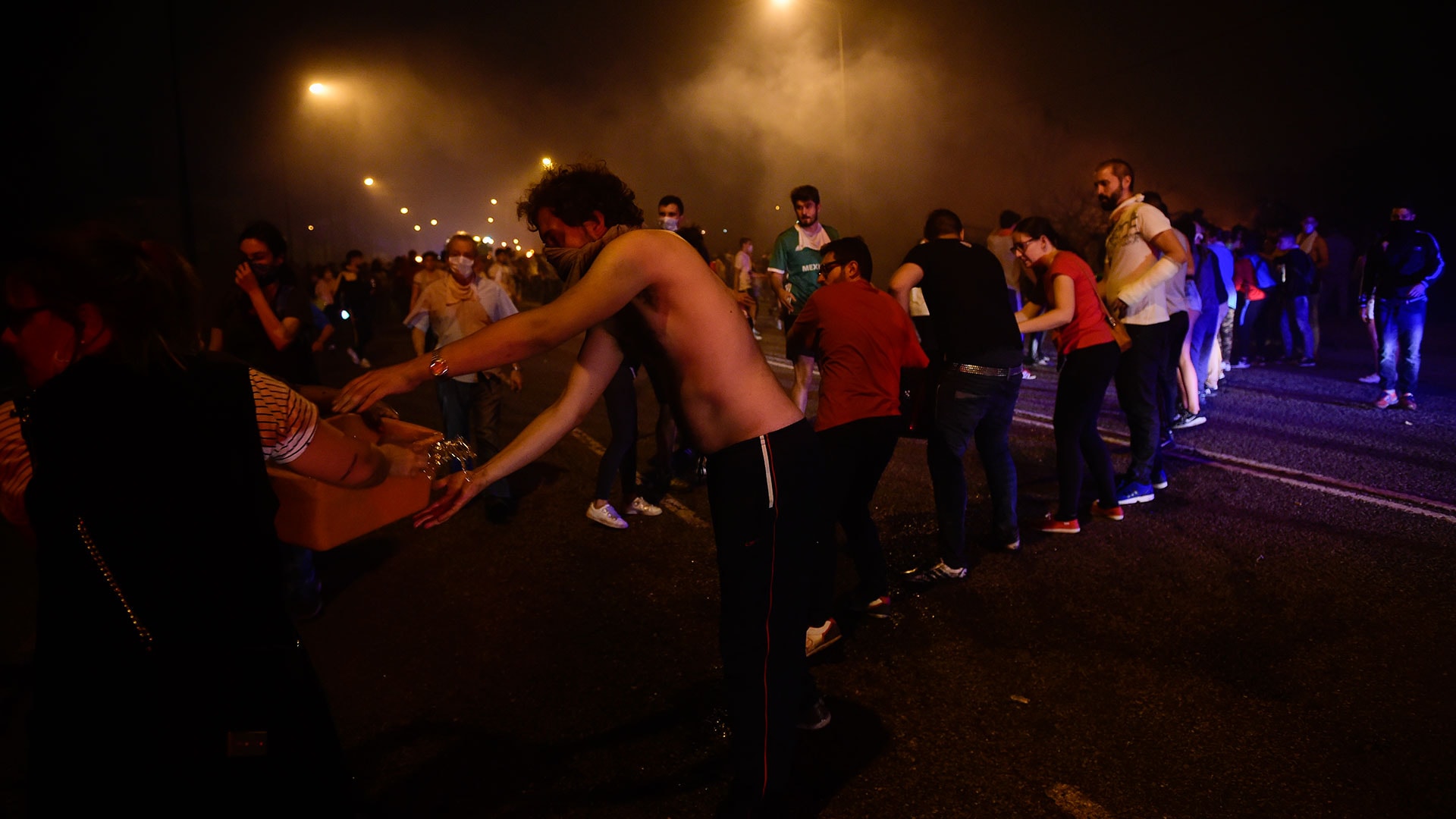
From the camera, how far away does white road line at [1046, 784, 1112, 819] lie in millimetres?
2443

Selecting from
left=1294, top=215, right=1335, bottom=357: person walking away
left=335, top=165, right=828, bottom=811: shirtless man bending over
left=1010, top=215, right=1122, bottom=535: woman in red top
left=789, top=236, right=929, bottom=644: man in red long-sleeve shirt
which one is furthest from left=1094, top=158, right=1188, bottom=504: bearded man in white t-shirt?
left=1294, top=215, right=1335, bottom=357: person walking away

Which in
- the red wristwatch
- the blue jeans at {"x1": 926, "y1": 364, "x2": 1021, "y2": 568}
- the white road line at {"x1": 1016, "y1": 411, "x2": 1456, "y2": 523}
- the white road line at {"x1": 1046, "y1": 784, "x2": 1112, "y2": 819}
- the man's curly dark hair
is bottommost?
the white road line at {"x1": 1046, "y1": 784, "x2": 1112, "y2": 819}

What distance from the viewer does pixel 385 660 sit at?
363 centimetres

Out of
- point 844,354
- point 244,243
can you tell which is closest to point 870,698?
point 844,354

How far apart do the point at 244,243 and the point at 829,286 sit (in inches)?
134

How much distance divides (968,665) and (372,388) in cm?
257

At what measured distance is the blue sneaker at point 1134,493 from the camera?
17.3 feet

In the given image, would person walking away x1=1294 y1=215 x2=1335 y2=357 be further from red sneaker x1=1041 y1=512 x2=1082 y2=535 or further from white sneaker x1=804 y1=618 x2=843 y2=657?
white sneaker x1=804 y1=618 x2=843 y2=657

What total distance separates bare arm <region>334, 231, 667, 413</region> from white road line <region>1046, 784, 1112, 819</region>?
1947 mm

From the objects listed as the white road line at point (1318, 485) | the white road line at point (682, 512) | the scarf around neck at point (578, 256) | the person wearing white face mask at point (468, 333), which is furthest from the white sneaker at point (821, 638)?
the white road line at point (1318, 485)

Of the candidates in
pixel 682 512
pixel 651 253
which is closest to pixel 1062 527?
pixel 682 512

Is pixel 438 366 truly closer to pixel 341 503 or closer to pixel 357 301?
pixel 341 503

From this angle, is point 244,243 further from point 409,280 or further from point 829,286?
point 409,280

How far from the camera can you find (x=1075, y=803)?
2496 mm
